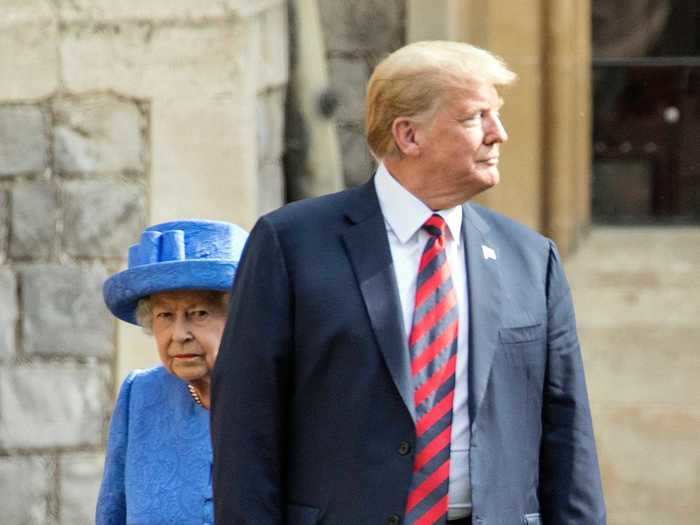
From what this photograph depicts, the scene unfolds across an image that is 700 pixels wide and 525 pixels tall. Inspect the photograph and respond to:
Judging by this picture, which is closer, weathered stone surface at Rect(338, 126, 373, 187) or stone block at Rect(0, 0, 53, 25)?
stone block at Rect(0, 0, 53, 25)

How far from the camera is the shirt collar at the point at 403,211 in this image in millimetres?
3732

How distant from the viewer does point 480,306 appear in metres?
3.70

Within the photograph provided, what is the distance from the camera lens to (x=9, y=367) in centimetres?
675

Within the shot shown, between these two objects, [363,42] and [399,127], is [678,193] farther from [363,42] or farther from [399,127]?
[399,127]

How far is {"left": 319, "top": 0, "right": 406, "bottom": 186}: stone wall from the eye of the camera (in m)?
7.40

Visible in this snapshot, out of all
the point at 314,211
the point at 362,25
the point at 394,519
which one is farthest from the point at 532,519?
the point at 362,25

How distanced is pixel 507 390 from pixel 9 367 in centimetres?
334

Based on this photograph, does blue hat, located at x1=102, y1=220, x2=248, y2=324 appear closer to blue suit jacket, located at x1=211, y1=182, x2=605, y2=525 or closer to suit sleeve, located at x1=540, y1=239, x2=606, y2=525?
blue suit jacket, located at x1=211, y1=182, x2=605, y2=525

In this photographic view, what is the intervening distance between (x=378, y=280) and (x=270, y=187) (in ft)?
10.9

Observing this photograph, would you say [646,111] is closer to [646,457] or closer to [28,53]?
[646,457]

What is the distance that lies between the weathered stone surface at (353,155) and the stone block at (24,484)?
1.49m

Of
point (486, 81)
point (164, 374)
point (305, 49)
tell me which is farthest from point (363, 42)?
point (486, 81)

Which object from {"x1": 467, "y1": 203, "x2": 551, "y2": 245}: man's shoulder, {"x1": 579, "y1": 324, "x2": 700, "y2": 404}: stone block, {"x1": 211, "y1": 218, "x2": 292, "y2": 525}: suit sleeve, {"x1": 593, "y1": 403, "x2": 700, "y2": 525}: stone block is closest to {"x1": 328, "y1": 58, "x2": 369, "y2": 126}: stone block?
{"x1": 579, "y1": 324, "x2": 700, "y2": 404}: stone block

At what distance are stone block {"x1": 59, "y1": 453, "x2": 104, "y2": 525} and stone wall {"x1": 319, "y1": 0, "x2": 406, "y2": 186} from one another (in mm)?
1392
